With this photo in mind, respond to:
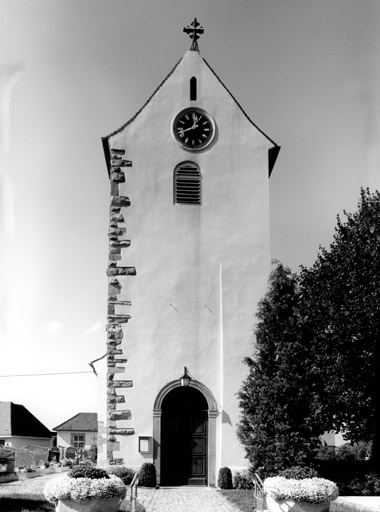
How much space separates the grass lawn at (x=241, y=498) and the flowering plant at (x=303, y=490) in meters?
1.64

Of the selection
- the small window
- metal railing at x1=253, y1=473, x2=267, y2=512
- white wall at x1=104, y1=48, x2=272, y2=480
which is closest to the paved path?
metal railing at x1=253, y1=473, x2=267, y2=512

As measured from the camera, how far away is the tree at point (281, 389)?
20.9 metres

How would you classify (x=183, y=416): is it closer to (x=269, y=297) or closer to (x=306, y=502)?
(x=269, y=297)

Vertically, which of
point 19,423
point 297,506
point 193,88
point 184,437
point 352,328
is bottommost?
point 297,506

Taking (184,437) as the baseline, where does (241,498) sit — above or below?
below

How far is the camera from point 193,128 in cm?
2484

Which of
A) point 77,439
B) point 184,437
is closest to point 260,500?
point 184,437

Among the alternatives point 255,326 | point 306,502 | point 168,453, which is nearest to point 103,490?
point 306,502

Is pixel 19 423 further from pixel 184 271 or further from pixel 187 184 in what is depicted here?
pixel 187 184

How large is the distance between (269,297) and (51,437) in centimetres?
5968

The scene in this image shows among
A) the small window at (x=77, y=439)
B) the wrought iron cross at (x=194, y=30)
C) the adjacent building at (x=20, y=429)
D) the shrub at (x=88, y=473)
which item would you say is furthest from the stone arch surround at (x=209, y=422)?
the small window at (x=77, y=439)

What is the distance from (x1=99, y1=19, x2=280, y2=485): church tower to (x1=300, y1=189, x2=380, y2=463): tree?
2.47m

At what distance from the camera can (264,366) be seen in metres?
22.4

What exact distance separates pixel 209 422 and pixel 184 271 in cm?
519
